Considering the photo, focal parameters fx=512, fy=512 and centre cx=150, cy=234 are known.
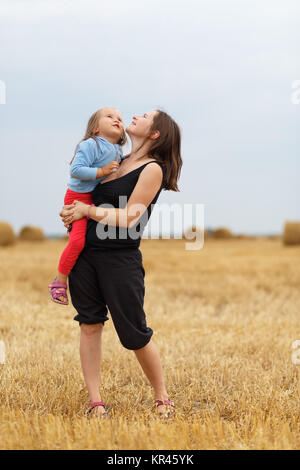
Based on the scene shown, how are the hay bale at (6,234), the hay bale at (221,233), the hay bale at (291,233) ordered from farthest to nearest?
the hay bale at (221,233) → the hay bale at (291,233) → the hay bale at (6,234)

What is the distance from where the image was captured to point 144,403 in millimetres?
3594

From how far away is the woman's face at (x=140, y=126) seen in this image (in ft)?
10.5

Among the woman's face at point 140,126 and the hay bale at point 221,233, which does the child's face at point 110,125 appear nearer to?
the woman's face at point 140,126

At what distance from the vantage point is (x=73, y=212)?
3.05 metres

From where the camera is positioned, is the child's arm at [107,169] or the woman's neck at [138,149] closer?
Answer: the child's arm at [107,169]

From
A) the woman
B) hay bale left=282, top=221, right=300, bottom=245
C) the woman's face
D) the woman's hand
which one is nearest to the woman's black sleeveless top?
the woman

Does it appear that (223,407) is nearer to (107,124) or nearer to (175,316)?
(107,124)

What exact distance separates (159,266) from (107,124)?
833 centimetres

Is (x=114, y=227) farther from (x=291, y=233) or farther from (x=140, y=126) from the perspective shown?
(x=291, y=233)

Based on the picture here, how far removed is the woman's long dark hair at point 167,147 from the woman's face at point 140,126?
3cm

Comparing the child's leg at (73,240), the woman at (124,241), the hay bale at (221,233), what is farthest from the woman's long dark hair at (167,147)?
the hay bale at (221,233)

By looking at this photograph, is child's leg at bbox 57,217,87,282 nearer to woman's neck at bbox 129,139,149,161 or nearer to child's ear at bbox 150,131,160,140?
woman's neck at bbox 129,139,149,161
